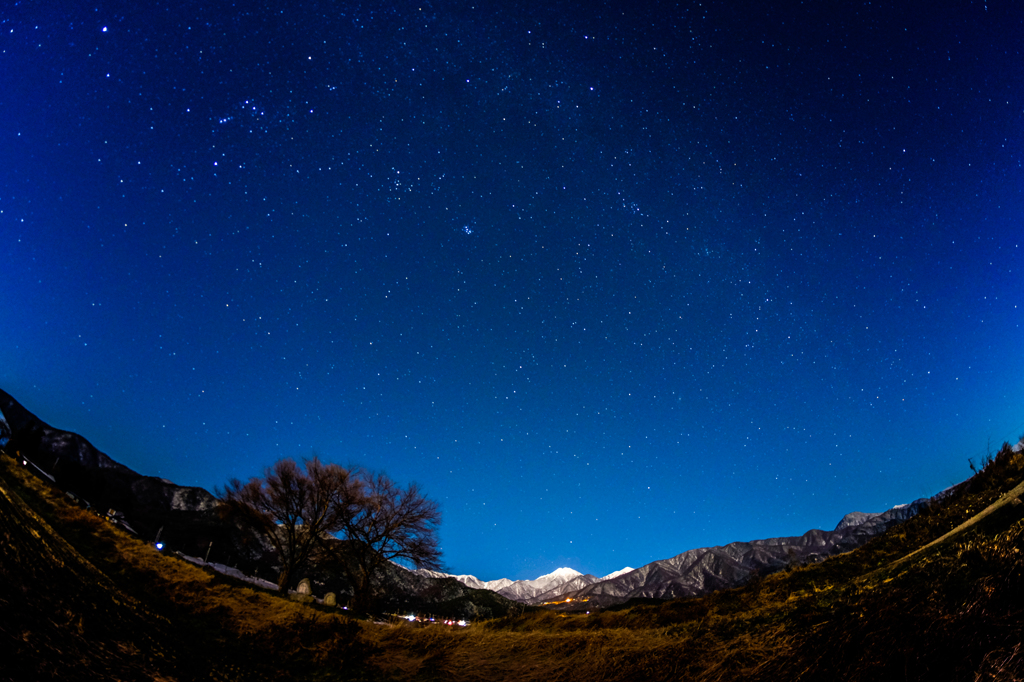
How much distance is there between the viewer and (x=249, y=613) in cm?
687

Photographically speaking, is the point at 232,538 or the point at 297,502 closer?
the point at 297,502

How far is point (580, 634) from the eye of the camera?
5820mm

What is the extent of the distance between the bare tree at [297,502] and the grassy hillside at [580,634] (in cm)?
1528

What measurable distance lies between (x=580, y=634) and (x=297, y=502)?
22920 mm

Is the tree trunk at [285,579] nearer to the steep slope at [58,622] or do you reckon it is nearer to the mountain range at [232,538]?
the steep slope at [58,622]

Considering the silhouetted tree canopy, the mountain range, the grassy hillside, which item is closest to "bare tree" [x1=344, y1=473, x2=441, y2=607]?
the silhouetted tree canopy

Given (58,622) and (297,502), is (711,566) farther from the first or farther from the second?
(58,622)

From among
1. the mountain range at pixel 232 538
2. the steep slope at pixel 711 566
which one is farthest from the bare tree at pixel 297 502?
the steep slope at pixel 711 566

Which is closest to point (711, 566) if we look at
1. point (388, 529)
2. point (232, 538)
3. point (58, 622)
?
point (388, 529)

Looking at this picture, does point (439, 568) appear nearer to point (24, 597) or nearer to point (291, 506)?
point (291, 506)

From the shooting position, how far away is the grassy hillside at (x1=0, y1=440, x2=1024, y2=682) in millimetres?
2047

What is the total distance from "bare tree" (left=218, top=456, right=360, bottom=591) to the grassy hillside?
50.1 feet

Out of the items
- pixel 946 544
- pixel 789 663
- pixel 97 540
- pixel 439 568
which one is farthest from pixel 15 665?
pixel 439 568

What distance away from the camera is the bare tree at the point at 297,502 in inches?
835
